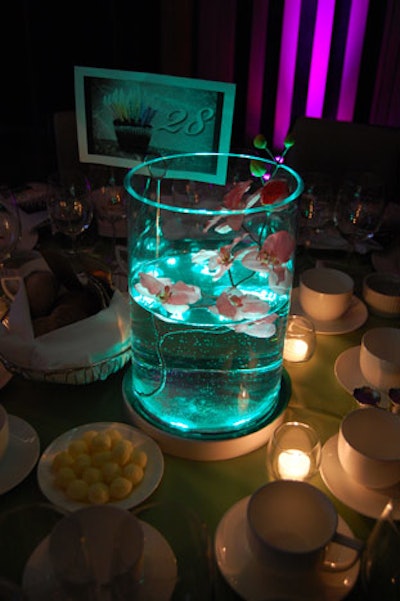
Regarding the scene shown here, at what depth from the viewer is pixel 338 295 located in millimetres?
1154

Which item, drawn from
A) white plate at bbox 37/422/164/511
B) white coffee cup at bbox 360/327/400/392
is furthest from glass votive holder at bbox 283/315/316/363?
white plate at bbox 37/422/164/511

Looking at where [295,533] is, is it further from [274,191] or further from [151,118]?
[151,118]

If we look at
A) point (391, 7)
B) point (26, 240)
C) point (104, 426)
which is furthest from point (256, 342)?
point (391, 7)

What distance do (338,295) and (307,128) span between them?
3.32ft

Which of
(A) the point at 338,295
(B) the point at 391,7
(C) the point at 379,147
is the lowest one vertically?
(A) the point at 338,295

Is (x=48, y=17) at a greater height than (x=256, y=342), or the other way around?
(x=48, y=17)

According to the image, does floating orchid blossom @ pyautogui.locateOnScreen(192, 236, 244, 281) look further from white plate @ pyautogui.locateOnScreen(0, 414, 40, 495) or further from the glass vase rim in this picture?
white plate @ pyautogui.locateOnScreen(0, 414, 40, 495)

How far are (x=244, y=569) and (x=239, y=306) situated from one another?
33cm

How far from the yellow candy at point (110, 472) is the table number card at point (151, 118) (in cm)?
47

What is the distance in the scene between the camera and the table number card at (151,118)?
94 centimetres

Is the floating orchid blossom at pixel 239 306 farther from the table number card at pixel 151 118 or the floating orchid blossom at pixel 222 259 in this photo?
the table number card at pixel 151 118

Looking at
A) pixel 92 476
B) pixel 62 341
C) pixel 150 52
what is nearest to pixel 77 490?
pixel 92 476

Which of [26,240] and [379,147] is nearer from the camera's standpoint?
[26,240]

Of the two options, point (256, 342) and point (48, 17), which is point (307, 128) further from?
point (48, 17)
